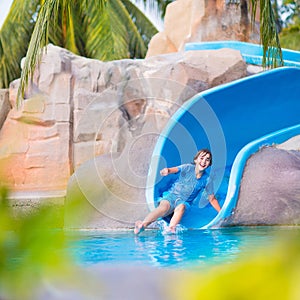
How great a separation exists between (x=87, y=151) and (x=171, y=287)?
805cm

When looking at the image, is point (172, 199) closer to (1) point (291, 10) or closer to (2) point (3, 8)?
Result: (2) point (3, 8)

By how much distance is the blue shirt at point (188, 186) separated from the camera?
6.46 m

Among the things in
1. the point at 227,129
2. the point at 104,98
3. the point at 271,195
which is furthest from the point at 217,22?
the point at 271,195

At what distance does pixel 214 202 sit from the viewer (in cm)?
646

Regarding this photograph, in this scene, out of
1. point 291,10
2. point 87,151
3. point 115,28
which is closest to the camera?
point 87,151

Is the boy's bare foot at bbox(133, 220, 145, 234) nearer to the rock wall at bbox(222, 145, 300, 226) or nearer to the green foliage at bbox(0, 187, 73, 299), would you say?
the rock wall at bbox(222, 145, 300, 226)

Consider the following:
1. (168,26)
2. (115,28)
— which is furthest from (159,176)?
(115,28)

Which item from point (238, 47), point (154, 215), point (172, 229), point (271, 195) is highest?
point (238, 47)

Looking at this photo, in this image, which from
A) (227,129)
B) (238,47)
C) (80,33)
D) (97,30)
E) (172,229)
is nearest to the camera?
(172,229)

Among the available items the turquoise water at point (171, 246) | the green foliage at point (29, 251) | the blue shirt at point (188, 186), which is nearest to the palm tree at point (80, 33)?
the blue shirt at point (188, 186)

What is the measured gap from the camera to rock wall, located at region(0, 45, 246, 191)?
7.98 metres

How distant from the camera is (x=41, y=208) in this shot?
0.50 metres

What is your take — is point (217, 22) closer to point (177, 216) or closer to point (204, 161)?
point (204, 161)

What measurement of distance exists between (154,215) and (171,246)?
122 centimetres
